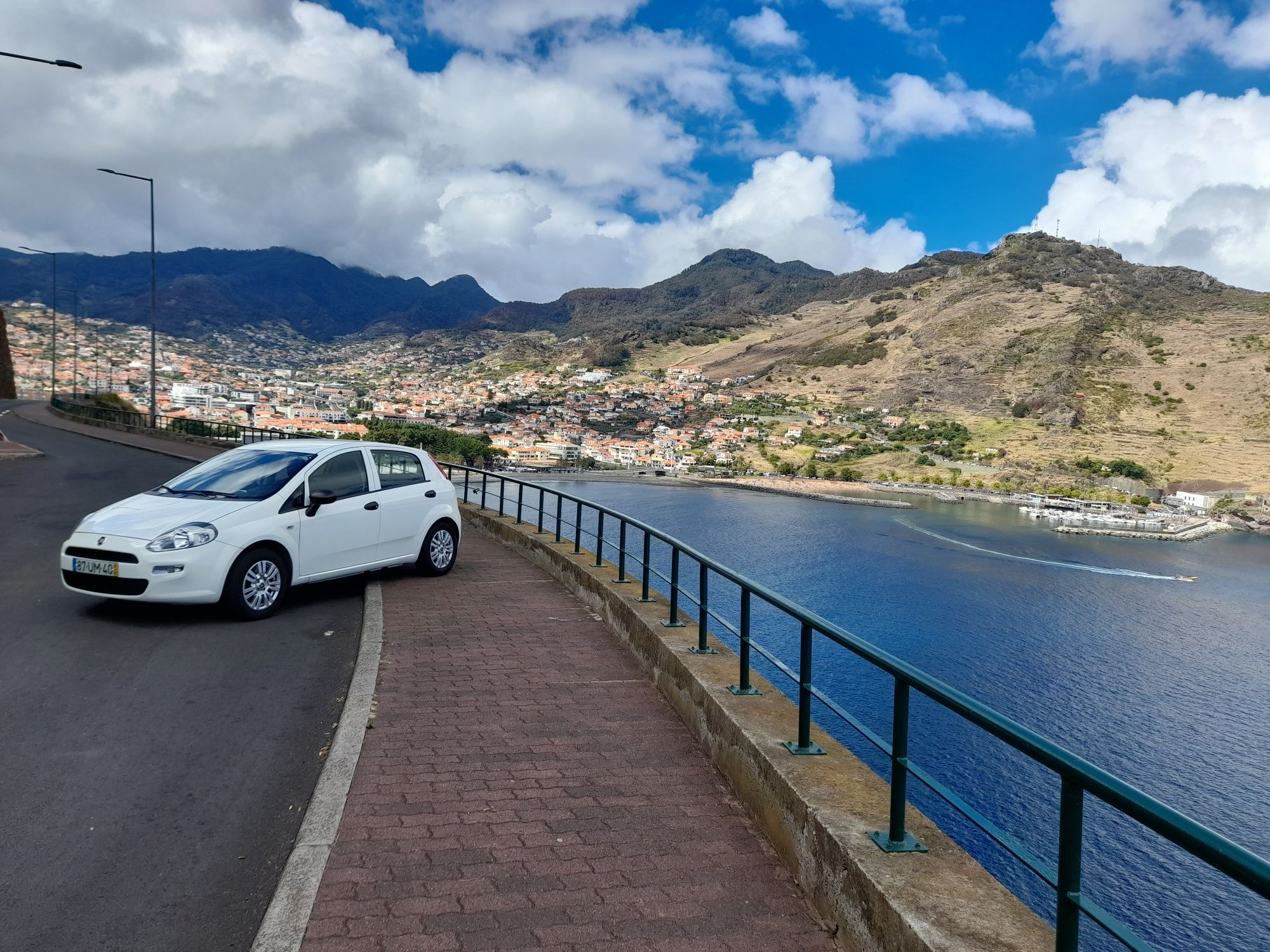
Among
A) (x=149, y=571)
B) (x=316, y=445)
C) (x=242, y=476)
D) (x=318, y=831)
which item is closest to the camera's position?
(x=318, y=831)

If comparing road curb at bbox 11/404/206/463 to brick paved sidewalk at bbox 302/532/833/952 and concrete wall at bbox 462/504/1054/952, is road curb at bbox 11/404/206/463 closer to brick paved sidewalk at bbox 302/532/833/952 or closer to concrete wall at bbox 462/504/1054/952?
brick paved sidewalk at bbox 302/532/833/952

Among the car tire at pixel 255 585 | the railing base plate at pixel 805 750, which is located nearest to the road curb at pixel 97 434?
the car tire at pixel 255 585

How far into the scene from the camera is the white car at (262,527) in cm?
752

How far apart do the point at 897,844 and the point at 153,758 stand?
13.3 ft

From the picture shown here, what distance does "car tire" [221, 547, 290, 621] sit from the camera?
7.79 meters

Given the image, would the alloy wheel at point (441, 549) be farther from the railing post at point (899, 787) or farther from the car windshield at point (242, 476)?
the railing post at point (899, 787)

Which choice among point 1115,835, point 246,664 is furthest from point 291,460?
point 1115,835

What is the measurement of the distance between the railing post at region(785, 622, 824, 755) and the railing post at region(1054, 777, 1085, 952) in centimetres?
190

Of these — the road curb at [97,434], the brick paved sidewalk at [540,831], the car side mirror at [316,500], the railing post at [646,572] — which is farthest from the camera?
the road curb at [97,434]

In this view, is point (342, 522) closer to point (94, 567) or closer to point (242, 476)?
point (242, 476)

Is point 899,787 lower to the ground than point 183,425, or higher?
lower

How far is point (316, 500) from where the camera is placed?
8.48 meters

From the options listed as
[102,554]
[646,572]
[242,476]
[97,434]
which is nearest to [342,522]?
[242,476]

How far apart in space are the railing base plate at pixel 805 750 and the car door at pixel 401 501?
245 inches
